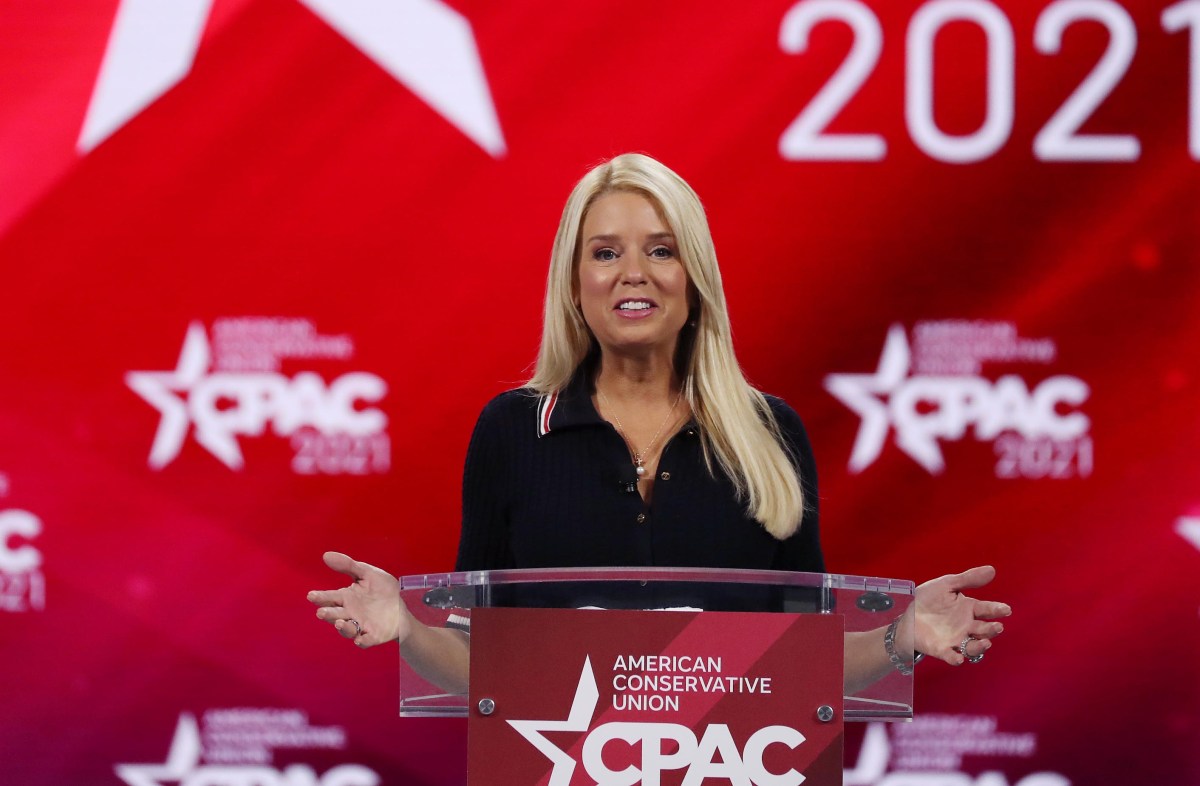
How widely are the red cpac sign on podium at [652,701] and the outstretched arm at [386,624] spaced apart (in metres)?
0.09

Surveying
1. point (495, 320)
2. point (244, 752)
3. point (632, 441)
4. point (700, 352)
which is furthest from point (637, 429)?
point (244, 752)

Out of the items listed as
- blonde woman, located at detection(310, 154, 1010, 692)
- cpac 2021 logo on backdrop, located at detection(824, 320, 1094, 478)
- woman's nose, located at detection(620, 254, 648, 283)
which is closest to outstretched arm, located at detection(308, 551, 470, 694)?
blonde woman, located at detection(310, 154, 1010, 692)

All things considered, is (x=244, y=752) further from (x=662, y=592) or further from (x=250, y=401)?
(x=662, y=592)

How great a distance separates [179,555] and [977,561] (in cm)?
197

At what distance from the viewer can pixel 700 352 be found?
2102 mm

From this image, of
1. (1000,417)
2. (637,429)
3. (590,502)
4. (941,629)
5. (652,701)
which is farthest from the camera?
(1000,417)

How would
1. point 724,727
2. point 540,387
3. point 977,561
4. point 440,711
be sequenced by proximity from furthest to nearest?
point 977,561 < point 540,387 < point 440,711 < point 724,727

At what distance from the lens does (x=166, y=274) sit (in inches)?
133

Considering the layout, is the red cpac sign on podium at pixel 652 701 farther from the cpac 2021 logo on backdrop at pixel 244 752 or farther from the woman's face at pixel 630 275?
the cpac 2021 logo on backdrop at pixel 244 752

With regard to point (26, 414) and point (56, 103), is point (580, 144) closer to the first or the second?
point (56, 103)

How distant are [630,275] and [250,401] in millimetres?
1666

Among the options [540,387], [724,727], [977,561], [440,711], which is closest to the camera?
[724,727]

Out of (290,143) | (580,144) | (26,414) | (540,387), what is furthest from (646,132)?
(26,414)

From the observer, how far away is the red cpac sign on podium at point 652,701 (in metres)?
1.28
